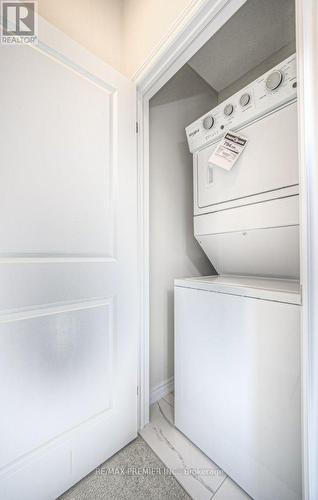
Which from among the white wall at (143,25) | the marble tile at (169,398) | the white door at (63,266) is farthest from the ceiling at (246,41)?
the marble tile at (169,398)

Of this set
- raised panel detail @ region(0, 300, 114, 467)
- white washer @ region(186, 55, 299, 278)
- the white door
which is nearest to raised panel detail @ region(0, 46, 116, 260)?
the white door

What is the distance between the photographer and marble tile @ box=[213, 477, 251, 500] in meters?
0.92

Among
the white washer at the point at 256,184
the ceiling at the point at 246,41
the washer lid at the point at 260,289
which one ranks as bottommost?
the washer lid at the point at 260,289

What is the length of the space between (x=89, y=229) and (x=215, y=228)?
A: 0.73 m

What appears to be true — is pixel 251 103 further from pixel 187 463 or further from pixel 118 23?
pixel 187 463

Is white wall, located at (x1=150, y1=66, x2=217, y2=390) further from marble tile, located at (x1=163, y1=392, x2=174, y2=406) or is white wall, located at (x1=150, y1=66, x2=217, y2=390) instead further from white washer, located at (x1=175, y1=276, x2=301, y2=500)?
white washer, located at (x1=175, y1=276, x2=301, y2=500)

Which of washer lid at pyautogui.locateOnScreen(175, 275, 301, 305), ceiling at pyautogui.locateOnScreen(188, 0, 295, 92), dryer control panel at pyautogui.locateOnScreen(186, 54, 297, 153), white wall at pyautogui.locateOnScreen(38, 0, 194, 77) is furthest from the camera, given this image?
ceiling at pyautogui.locateOnScreen(188, 0, 295, 92)

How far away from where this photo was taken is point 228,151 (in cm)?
115

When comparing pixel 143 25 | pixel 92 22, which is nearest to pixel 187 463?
pixel 143 25

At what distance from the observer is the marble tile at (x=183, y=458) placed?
0.97m

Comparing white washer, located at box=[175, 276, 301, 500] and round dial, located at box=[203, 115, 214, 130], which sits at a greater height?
round dial, located at box=[203, 115, 214, 130]

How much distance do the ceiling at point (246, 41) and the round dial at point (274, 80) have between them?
40cm

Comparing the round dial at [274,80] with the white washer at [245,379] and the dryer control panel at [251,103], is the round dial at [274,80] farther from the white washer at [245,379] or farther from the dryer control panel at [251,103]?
the white washer at [245,379]

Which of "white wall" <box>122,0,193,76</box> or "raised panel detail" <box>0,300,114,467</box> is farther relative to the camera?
"white wall" <box>122,0,193,76</box>
